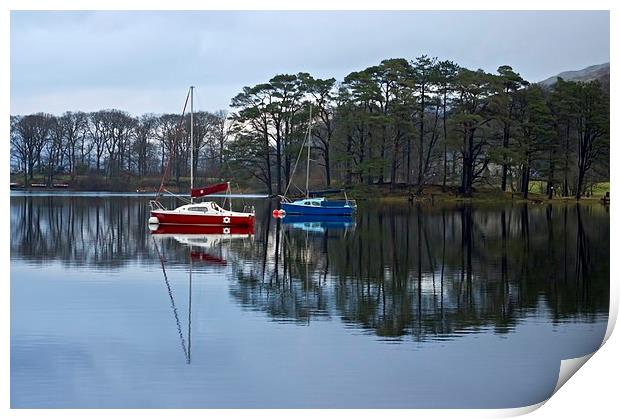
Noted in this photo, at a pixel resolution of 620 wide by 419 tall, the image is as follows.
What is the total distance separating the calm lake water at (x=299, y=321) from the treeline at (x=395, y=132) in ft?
63.3

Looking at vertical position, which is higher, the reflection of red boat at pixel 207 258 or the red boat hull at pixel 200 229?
the red boat hull at pixel 200 229

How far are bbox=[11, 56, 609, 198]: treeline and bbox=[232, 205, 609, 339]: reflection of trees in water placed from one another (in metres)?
14.5

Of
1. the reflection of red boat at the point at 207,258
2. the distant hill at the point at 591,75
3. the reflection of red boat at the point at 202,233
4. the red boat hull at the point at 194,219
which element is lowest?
the reflection of red boat at the point at 207,258

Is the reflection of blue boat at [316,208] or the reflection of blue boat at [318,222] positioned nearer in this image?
the reflection of blue boat at [318,222]

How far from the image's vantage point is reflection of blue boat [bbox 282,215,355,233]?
23.2 meters

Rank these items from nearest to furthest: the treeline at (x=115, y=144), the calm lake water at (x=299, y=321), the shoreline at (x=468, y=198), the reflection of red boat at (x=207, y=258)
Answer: the calm lake water at (x=299, y=321) < the reflection of red boat at (x=207, y=258) < the shoreline at (x=468, y=198) < the treeline at (x=115, y=144)

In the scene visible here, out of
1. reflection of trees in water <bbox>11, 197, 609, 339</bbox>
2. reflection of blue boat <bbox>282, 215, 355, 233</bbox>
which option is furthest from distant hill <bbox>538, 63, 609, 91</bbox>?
reflection of blue boat <bbox>282, 215, 355, 233</bbox>

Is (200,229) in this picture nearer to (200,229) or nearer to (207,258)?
(200,229)

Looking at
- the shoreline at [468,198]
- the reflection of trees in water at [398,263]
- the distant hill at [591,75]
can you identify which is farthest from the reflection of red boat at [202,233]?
the shoreline at [468,198]

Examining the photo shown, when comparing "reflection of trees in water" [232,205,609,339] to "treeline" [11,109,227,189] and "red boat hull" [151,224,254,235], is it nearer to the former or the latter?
"red boat hull" [151,224,254,235]

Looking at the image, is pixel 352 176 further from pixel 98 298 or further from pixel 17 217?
pixel 98 298

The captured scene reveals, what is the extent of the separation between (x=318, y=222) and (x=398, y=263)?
11505 mm

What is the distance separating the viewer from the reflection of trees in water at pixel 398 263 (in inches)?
396

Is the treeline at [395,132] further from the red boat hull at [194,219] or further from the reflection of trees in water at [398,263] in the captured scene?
the red boat hull at [194,219]
